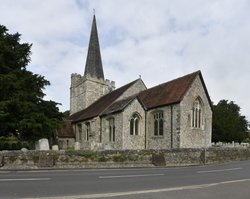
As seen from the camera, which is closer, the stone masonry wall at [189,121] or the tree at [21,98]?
the tree at [21,98]

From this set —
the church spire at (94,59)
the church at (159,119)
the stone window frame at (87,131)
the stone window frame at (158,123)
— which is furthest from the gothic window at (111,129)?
the church spire at (94,59)

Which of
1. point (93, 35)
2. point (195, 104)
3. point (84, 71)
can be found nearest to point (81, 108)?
point (84, 71)

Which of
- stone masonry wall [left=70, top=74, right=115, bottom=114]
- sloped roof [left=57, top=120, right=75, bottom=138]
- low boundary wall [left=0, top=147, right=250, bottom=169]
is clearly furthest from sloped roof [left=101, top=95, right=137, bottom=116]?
stone masonry wall [left=70, top=74, right=115, bottom=114]

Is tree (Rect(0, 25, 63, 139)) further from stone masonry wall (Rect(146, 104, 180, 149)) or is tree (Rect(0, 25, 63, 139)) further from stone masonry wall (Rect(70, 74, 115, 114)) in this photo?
stone masonry wall (Rect(70, 74, 115, 114))

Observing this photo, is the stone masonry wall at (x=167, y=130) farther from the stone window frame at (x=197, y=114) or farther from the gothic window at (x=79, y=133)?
the gothic window at (x=79, y=133)

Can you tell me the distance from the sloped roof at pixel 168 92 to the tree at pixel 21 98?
9.50 metres

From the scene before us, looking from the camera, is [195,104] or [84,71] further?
[84,71]

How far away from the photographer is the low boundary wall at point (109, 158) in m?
17.8

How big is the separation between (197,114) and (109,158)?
13.5 metres

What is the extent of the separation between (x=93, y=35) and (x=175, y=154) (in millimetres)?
35388

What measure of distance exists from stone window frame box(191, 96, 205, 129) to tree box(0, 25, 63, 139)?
11.9 m

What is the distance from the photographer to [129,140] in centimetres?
3078

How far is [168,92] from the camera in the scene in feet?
103

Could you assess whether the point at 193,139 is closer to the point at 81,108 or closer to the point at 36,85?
the point at 36,85
